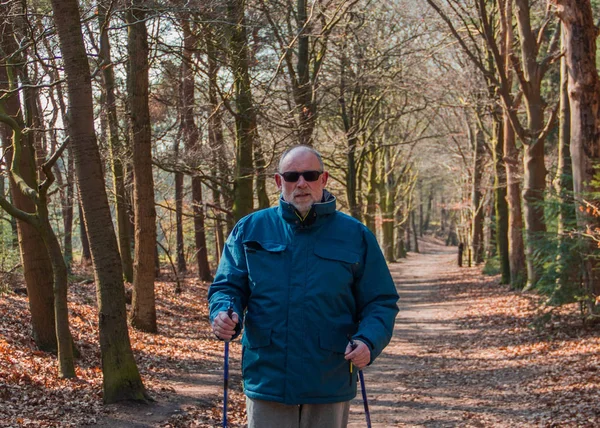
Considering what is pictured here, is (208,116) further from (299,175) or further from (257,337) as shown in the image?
(257,337)

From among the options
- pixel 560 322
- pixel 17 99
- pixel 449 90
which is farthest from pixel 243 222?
pixel 449 90

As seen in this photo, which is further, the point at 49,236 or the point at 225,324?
the point at 49,236

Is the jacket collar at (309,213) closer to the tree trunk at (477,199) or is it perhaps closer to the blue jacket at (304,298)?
the blue jacket at (304,298)

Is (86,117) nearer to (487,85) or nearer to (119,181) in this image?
(119,181)

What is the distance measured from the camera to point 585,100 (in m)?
12.1

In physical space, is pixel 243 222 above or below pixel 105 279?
above

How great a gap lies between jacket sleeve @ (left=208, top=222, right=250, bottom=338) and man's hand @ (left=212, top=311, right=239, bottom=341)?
0.06 m

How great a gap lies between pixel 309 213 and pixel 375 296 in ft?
1.86

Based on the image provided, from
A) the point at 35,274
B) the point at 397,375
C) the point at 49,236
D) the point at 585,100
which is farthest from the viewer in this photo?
the point at 585,100

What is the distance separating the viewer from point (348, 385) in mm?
3684

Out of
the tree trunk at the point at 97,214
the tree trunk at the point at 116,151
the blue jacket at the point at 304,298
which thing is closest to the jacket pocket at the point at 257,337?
the blue jacket at the point at 304,298

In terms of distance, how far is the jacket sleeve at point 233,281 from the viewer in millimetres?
3629

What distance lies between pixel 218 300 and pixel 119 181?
1500 centimetres

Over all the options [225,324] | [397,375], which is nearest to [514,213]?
[397,375]
